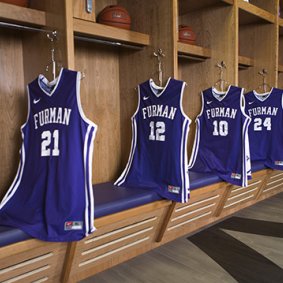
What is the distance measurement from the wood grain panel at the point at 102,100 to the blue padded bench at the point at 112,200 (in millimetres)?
266

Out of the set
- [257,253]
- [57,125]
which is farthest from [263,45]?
[57,125]

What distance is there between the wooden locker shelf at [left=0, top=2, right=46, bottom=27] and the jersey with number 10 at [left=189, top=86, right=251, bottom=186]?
1676 mm

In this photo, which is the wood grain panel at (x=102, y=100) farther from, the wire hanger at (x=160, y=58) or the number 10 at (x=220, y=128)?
the number 10 at (x=220, y=128)

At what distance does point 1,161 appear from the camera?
2102 millimetres

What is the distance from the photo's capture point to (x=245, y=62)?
3.70m

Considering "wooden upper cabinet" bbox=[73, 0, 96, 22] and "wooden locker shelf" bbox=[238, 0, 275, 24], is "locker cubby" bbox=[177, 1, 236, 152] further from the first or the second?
"wooden upper cabinet" bbox=[73, 0, 96, 22]

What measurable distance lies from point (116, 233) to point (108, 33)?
1.37m

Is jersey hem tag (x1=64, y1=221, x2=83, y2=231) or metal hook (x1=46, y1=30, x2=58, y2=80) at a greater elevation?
metal hook (x1=46, y1=30, x2=58, y2=80)

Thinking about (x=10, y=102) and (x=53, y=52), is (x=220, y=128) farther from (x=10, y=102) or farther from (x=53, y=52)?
(x=10, y=102)

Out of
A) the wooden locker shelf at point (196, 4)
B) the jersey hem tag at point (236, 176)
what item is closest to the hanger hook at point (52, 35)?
the wooden locker shelf at point (196, 4)

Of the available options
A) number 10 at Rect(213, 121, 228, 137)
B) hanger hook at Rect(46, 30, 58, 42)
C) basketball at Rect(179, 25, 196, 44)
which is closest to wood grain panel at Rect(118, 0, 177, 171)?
basketball at Rect(179, 25, 196, 44)

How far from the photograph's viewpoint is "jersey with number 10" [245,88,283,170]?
3469 millimetres

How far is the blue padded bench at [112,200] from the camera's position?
62.2 inches

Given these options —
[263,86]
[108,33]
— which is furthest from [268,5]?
[108,33]
